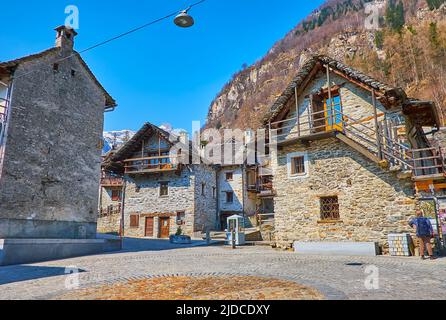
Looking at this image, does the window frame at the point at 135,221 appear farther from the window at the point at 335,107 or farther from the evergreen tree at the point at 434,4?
the evergreen tree at the point at 434,4

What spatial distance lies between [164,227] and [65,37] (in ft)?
53.7

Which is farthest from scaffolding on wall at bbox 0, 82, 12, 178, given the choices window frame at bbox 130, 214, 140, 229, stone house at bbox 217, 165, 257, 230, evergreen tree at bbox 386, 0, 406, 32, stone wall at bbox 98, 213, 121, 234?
evergreen tree at bbox 386, 0, 406, 32

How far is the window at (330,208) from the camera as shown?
1360cm

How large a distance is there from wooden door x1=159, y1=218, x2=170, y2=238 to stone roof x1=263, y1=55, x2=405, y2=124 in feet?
47.3

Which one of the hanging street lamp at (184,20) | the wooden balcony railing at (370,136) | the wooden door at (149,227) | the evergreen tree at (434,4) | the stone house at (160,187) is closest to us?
the hanging street lamp at (184,20)

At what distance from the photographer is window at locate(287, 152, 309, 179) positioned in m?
14.7

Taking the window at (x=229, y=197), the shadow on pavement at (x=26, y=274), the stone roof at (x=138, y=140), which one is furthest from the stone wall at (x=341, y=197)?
the window at (x=229, y=197)

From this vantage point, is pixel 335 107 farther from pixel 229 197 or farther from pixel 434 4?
pixel 434 4

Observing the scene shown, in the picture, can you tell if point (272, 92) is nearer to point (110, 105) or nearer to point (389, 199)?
point (110, 105)

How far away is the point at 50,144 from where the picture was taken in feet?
48.0

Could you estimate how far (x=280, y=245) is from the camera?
14930 mm

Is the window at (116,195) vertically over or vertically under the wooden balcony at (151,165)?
under

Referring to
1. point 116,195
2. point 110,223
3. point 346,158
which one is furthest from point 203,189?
point 346,158

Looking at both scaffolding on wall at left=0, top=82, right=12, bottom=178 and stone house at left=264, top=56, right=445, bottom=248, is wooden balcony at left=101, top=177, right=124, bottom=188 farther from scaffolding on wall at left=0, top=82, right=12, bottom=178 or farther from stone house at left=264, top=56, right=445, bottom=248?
stone house at left=264, top=56, right=445, bottom=248
